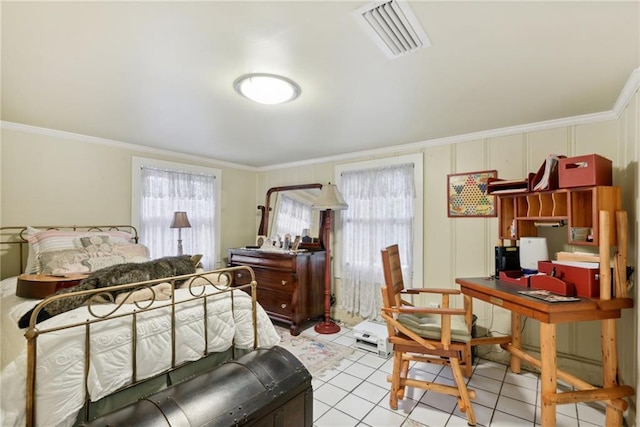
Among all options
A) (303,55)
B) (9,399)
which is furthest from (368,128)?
(9,399)

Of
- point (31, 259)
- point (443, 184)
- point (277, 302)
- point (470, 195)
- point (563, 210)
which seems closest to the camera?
point (563, 210)

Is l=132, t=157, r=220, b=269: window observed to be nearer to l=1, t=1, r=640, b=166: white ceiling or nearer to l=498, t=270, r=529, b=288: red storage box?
l=1, t=1, r=640, b=166: white ceiling

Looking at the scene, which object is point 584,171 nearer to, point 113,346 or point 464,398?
point 464,398

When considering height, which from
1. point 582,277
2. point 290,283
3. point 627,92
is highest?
point 627,92

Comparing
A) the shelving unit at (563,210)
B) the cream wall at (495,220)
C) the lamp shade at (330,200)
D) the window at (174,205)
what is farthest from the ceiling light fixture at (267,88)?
the window at (174,205)

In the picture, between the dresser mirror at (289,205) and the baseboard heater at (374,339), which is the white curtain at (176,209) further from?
the baseboard heater at (374,339)

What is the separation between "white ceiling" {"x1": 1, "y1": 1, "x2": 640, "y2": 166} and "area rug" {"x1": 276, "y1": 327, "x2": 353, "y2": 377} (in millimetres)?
2275

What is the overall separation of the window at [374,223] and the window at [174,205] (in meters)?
→ 1.89

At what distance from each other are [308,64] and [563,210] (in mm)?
2152

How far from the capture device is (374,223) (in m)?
3.58

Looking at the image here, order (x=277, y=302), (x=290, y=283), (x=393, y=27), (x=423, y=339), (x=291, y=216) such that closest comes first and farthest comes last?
1. (x=393, y=27)
2. (x=423, y=339)
3. (x=290, y=283)
4. (x=277, y=302)
5. (x=291, y=216)

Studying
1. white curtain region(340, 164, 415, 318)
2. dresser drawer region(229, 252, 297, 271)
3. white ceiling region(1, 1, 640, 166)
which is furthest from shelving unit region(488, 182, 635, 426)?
dresser drawer region(229, 252, 297, 271)

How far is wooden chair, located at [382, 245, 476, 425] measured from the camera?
1.95 metres

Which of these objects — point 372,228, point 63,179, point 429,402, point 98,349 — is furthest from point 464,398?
point 63,179
